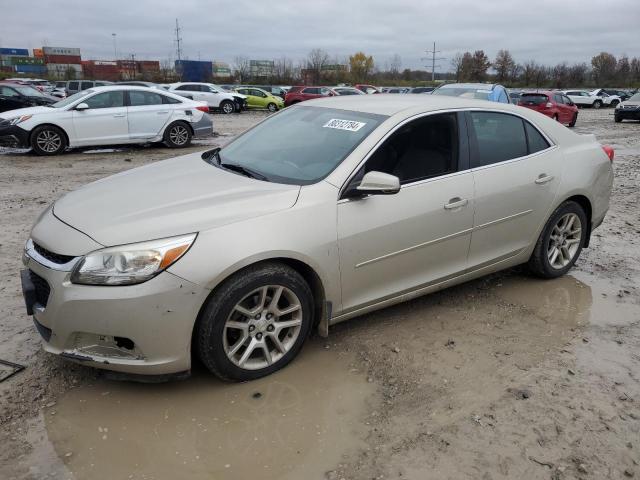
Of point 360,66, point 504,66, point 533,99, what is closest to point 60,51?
point 360,66

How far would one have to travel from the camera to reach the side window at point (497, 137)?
13.3 ft

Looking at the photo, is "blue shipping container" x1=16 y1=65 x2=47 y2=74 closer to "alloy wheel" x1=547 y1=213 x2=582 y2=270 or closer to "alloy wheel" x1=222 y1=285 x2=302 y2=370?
"alloy wheel" x1=547 y1=213 x2=582 y2=270

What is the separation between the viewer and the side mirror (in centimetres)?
327

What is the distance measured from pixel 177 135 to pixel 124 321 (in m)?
10.7

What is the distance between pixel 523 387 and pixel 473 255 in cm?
113

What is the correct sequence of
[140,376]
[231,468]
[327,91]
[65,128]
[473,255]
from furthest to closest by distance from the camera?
[327,91] < [65,128] < [473,255] < [140,376] < [231,468]

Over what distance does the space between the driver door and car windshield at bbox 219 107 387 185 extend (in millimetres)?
230

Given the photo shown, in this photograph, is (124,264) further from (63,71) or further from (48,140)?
(63,71)

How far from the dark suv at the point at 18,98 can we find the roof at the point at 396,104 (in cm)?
1602

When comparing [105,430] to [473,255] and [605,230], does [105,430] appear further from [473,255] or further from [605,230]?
[605,230]

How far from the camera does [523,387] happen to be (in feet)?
10.6

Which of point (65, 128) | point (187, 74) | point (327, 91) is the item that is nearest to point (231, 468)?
point (65, 128)

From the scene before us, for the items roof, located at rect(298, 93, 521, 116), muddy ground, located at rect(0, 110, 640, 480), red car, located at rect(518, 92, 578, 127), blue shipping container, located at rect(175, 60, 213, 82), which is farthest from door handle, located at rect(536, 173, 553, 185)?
blue shipping container, located at rect(175, 60, 213, 82)

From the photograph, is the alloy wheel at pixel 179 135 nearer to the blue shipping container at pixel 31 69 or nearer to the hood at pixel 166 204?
the hood at pixel 166 204
